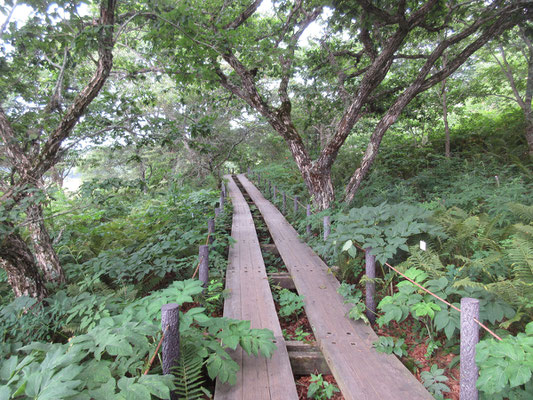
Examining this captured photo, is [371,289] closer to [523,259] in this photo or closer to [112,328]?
[523,259]

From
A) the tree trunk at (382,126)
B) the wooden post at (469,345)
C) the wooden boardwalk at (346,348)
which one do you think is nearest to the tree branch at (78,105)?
the wooden boardwalk at (346,348)

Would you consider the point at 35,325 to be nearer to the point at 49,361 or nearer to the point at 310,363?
the point at 49,361

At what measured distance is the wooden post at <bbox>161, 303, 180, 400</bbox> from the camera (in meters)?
2.08

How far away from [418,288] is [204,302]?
2.58m

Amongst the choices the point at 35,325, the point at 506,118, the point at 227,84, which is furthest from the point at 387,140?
the point at 35,325

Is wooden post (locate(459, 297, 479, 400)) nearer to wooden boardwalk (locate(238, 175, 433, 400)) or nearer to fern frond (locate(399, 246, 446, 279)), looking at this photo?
Result: wooden boardwalk (locate(238, 175, 433, 400))

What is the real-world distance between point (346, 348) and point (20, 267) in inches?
166

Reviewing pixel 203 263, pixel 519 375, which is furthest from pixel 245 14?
pixel 519 375

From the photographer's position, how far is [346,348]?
2.85 meters

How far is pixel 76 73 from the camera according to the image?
5.73 meters

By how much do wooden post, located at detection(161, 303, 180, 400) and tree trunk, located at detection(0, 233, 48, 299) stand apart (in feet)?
9.20

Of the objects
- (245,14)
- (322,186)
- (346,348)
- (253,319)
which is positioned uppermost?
(245,14)

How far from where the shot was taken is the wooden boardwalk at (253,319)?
2350mm

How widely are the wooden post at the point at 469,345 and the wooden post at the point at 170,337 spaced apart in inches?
82.5
